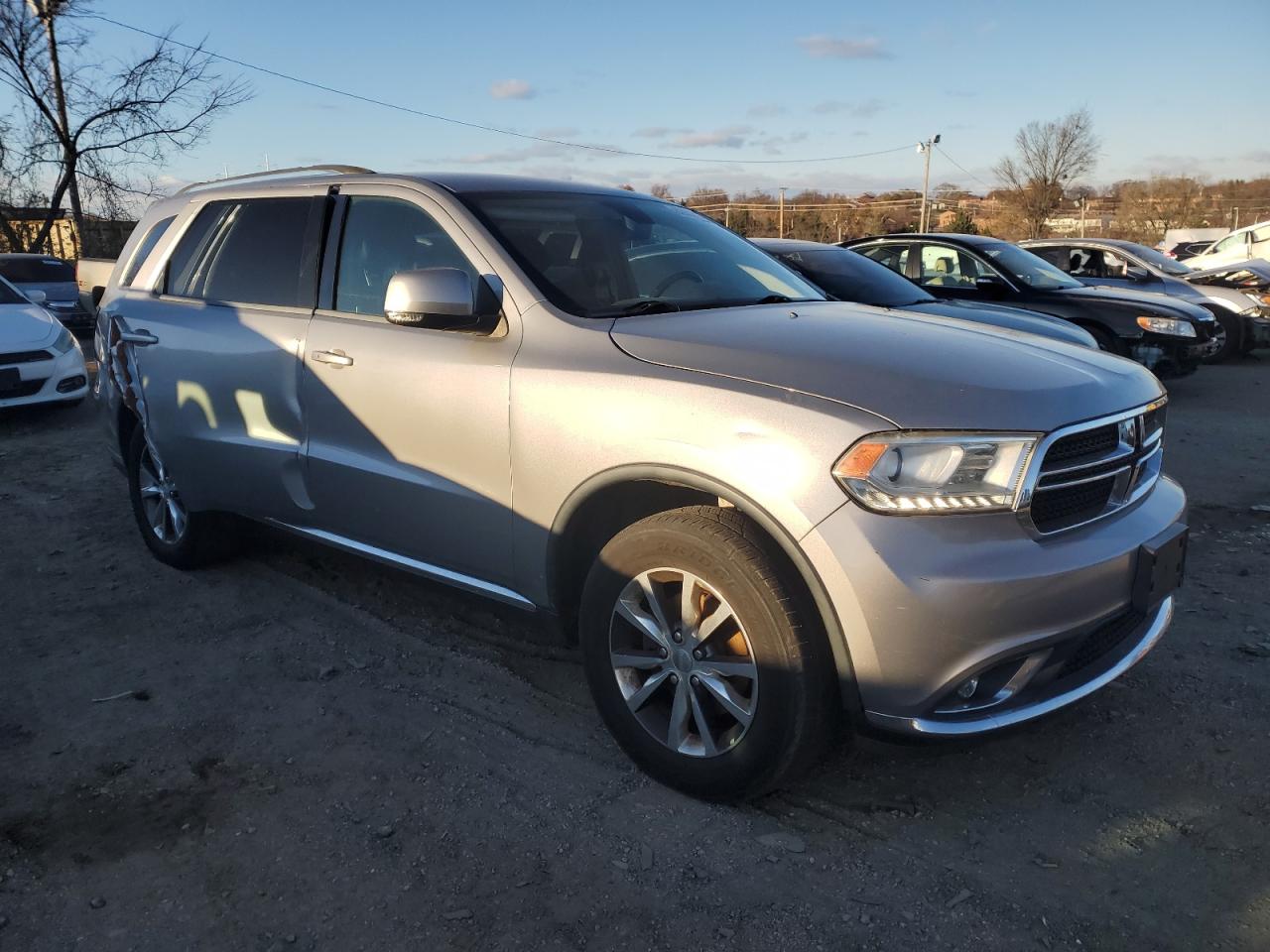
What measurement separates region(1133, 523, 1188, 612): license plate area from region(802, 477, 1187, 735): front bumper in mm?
142

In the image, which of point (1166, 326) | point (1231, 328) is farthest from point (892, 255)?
point (1231, 328)

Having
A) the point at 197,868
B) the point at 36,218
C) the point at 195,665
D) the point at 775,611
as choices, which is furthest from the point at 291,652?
the point at 36,218

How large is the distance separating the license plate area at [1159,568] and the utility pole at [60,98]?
26868 mm

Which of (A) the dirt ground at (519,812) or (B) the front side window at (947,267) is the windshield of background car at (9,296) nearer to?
(A) the dirt ground at (519,812)

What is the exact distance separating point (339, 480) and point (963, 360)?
229 cm

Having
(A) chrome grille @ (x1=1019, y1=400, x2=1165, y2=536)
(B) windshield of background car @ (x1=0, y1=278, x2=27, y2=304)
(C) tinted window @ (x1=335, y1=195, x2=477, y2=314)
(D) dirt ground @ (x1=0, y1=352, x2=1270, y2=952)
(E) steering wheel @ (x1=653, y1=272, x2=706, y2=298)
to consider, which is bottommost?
(D) dirt ground @ (x1=0, y1=352, x2=1270, y2=952)

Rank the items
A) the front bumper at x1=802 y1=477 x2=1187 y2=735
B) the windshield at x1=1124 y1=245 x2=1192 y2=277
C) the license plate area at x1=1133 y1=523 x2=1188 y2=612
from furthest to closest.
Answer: the windshield at x1=1124 y1=245 x2=1192 y2=277
the license plate area at x1=1133 y1=523 x2=1188 y2=612
the front bumper at x1=802 y1=477 x2=1187 y2=735

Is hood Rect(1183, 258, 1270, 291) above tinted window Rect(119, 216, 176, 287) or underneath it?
underneath

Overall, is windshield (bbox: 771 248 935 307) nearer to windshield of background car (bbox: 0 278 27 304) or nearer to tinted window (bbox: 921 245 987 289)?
tinted window (bbox: 921 245 987 289)

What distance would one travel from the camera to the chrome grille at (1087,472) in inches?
95.1

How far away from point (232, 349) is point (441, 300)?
4.79 ft

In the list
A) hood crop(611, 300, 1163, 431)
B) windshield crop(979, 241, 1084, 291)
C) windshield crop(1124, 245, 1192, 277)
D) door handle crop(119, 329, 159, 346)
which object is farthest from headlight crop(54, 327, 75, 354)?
windshield crop(1124, 245, 1192, 277)

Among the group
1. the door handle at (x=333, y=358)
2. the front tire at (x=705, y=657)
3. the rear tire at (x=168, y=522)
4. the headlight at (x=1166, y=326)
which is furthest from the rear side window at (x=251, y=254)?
the headlight at (x=1166, y=326)

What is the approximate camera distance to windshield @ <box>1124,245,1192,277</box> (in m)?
11.7
